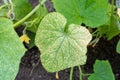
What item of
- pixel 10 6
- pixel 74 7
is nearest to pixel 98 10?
pixel 74 7

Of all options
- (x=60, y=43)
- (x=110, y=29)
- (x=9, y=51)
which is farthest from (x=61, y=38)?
(x=110, y=29)

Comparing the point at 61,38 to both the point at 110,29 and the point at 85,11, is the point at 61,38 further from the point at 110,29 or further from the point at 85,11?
the point at 110,29

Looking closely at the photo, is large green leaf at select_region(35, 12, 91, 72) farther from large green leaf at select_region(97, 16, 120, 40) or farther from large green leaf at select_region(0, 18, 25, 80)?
large green leaf at select_region(97, 16, 120, 40)

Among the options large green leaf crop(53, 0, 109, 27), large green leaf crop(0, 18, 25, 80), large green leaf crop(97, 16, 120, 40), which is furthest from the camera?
large green leaf crop(97, 16, 120, 40)

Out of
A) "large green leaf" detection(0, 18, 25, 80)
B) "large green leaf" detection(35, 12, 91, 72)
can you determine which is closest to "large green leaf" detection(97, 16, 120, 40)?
"large green leaf" detection(35, 12, 91, 72)

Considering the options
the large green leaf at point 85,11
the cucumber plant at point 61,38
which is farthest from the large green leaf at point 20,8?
the large green leaf at point 85,11

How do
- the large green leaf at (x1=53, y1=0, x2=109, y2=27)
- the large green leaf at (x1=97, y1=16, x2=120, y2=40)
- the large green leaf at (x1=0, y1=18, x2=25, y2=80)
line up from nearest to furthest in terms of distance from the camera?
the large green leaf at (x1=0, y1=18, x2=25, y2=80), the large green leaf at (x1=53, y1=0, x2=109, y2=27), the large green leaf at (x1=97, y1=16, x2=120, y2=40)
